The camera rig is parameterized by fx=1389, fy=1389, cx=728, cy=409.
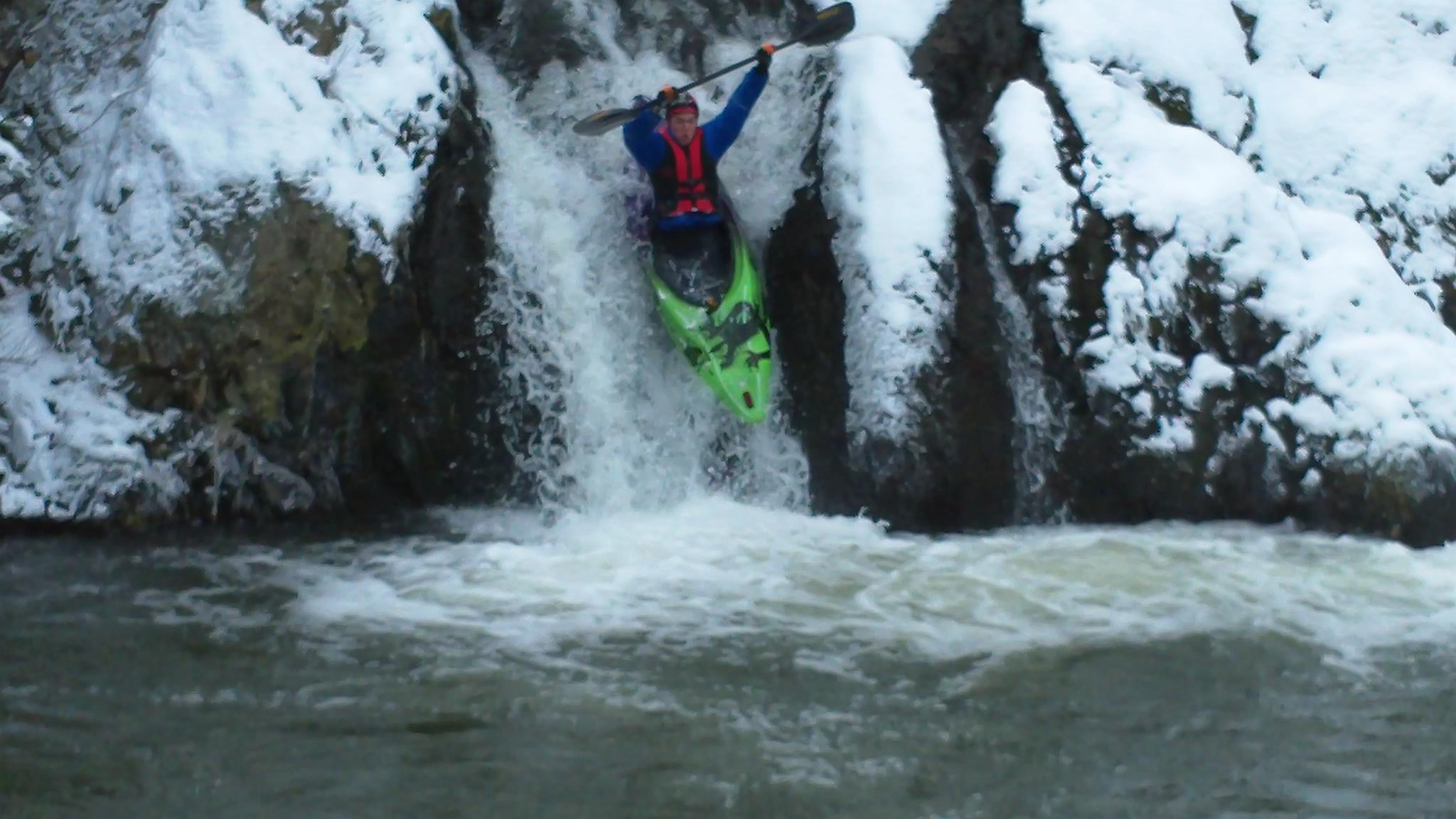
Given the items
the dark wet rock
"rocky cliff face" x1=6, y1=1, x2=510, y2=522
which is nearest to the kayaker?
the dark wet rock

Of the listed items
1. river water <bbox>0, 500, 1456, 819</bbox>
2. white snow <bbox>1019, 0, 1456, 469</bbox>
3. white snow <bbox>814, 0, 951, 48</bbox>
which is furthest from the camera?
white snow <bbox>814, 0, 951, 48</bbox>

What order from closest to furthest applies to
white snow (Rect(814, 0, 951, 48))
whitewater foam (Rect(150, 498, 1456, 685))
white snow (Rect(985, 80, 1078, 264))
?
whitewater foam (Rect(150, 498, 1456, 685))
white snow (Rect(985, 80, 1078, 264))
white snow (Rect(814, 0, 951, 48))

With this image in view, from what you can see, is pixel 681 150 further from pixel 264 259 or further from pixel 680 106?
pixel 264 259

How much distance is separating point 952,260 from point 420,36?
8.71ft

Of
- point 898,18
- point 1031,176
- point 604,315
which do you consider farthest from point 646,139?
point 1031,176

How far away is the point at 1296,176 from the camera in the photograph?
6.68 metres

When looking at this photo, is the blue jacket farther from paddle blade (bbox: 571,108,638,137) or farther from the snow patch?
the snow patch

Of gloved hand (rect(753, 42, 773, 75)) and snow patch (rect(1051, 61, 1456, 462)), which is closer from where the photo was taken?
snow patch (rect(1051, 61, 1456, 462))

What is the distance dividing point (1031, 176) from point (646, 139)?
176 centimetres

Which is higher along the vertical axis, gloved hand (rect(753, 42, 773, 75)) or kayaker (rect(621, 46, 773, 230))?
gloved hand (rect(753, 42, 773, 75))

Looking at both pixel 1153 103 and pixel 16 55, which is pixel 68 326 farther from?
pixel 1153 103

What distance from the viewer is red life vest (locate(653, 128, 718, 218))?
252 inches

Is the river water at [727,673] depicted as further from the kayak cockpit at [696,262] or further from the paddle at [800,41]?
the paddle at [800,41]

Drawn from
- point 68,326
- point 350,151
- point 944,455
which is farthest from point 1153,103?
point 68,326
